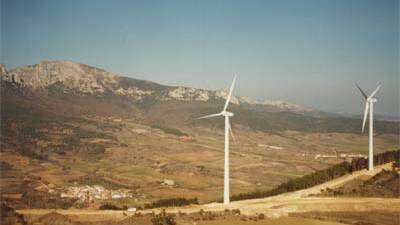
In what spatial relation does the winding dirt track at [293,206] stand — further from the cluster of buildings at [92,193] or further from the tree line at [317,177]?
the cluster of buildings at [92,193]

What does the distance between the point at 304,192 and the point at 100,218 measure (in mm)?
48145

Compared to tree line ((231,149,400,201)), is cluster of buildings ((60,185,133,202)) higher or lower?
lower

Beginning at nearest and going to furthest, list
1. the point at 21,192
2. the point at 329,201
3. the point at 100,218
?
the point at 100,218
the point at 329,201
the point at 21,192

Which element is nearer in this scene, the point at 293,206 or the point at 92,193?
the point at 293,206

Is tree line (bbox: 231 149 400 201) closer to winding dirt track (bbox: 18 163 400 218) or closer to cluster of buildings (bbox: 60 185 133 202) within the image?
winding dirt track (bbox: 18 163 400 218)

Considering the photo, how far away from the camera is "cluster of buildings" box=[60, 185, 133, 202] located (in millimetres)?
171625

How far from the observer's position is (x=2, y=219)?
235ft

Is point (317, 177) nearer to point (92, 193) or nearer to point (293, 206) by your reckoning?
point (293, 206)

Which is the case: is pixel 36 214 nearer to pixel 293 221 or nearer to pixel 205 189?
pixel 293 221

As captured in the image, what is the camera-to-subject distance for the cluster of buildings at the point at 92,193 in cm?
17162

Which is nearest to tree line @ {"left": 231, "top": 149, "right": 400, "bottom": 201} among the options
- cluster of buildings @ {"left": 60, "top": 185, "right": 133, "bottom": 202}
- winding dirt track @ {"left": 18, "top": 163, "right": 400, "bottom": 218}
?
winding dirt track @ {"left": 18, "top": 163, "right": 400, "bottom": 218}

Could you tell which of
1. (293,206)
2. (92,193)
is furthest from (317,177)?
(92,193)

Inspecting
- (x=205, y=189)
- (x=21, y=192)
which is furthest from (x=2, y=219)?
(x=205, y=189)

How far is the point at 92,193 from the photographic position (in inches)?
7082
